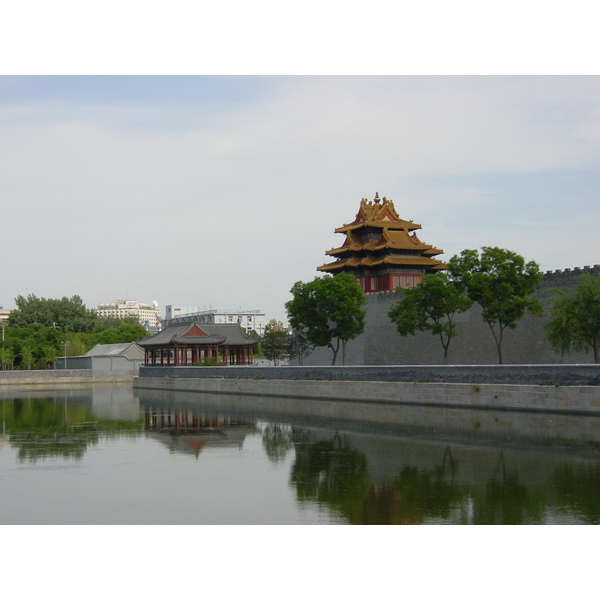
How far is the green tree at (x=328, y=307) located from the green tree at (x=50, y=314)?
44.8 m

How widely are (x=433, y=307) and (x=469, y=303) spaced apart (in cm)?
206

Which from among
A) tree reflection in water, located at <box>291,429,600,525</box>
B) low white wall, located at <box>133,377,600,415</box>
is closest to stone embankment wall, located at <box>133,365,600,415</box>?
low white wall, located at <box>133,377,600,415</box>

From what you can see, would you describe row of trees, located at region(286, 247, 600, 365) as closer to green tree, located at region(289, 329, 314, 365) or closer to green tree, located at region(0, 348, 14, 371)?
green tree, located at region(289, 329, 314, 365)

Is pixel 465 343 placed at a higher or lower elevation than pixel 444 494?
higher

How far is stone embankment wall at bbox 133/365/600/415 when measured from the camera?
20.7 meters

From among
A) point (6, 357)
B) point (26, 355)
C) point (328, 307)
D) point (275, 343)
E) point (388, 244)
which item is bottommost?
point (6, 357)

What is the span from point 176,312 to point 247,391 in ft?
431

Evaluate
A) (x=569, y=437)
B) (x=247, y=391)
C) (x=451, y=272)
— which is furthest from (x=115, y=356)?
(x=569, y=437)

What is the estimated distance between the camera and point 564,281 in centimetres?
3064

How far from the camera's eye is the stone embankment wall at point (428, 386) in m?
20.7

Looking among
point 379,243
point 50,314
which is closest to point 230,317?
point 50,314

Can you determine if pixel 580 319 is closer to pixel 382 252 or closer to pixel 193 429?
pixel 193 429

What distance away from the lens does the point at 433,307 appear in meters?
33.5

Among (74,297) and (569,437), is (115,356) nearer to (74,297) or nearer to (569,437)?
(74,297)
